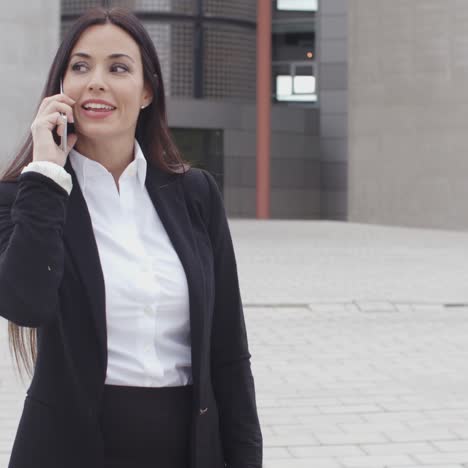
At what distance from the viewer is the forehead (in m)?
2.61

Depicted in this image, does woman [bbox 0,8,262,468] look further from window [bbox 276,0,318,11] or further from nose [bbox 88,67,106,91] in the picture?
window [bbox 276,0,318,11]

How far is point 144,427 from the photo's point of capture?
254cm

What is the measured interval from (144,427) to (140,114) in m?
0.80

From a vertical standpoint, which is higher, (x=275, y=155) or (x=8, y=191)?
(x=8, y=191)

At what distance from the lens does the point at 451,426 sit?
22.5ft

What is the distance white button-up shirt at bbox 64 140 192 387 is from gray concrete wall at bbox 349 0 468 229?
28.7 meters

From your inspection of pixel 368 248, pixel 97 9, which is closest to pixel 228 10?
pixel 368 248

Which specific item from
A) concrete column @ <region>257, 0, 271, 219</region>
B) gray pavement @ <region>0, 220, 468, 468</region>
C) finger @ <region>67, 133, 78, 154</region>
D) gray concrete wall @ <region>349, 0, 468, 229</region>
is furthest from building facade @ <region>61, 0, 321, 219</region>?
finger @ <region>67, 133, 78, 154</region>

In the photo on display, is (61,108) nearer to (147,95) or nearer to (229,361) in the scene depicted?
(147,95)

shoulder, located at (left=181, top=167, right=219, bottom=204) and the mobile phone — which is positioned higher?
the mobile phone

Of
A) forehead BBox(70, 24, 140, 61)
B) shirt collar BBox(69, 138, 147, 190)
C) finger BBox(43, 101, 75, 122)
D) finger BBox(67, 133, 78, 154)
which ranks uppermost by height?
forehead BBox(70, 24, 140, 61)

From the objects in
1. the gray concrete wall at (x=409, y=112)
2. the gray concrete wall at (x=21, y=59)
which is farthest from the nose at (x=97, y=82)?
the gray concrete wall at (x=409, y=112)

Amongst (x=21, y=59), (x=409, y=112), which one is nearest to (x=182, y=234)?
(x=21, y=59)

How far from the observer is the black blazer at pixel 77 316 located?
2.40m
